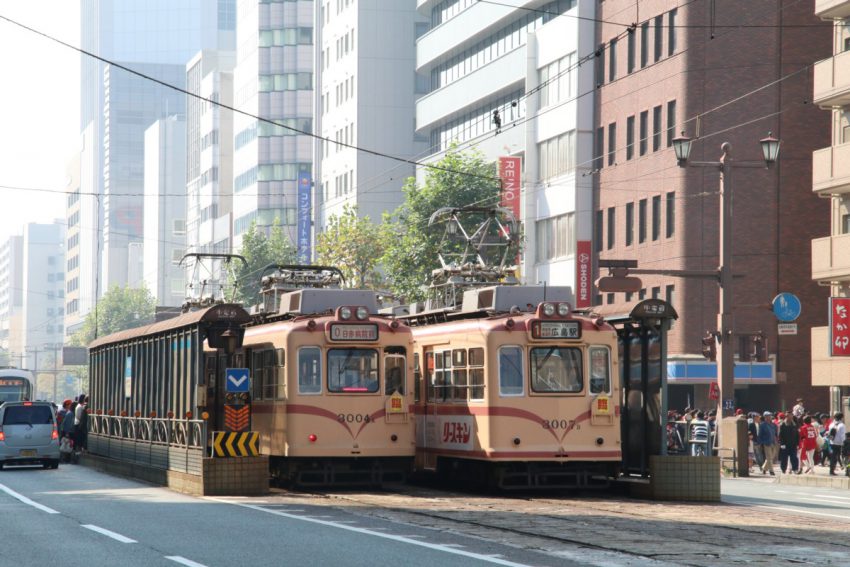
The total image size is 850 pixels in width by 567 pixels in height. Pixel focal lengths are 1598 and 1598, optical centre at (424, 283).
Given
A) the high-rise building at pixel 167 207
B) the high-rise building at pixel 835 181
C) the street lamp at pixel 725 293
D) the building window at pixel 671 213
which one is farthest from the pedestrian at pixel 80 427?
the high-rise building at pixel 167 207

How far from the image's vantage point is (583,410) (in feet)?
81.3

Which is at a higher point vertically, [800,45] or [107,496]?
[800,45]

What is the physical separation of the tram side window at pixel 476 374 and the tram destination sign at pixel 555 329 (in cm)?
91

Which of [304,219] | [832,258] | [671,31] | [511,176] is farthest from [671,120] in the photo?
[304,219]

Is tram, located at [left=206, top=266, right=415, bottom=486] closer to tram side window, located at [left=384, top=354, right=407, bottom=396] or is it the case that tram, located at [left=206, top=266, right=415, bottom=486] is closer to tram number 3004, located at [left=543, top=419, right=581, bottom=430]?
tram side window, located at [left=384, top=354, right=407, bottom=396]

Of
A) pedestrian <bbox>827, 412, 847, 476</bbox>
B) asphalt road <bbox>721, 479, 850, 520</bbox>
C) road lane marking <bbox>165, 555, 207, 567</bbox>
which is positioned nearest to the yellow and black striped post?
asphalt road <bbox>721, 479, 850, 520</bbox>

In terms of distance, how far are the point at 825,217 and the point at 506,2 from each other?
66.6ft

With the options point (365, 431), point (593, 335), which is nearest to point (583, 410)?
point (593, 335)

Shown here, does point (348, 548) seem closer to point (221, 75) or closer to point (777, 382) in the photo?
point (777, 382)

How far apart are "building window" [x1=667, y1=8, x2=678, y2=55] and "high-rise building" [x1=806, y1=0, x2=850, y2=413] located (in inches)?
350

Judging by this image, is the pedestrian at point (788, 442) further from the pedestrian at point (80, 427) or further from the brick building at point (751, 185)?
the pedestrian at point (80, 427)

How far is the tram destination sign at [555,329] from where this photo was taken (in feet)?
81.3

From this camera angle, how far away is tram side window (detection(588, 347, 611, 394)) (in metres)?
24.9

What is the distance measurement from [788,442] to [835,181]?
13129 mm
